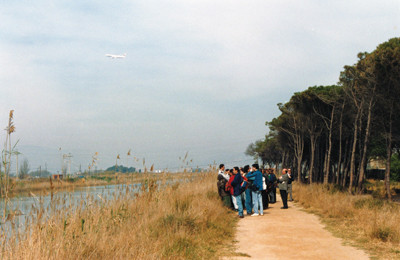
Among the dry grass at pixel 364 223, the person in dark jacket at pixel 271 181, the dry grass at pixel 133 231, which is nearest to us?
the dry grass at pixel 133 231

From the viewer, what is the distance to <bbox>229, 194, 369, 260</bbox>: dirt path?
778 cm

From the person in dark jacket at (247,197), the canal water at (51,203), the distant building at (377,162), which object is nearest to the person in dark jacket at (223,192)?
the person in dark jacket at (247,197)

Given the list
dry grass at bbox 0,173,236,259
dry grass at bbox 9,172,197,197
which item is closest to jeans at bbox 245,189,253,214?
dry grass at bbox 0,173,236,259

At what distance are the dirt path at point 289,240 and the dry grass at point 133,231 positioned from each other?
65cm

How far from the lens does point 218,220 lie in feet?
37.2

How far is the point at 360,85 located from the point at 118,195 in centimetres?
2070

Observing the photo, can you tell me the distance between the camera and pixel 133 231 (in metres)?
7.03

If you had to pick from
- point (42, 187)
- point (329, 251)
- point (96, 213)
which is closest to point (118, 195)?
point (96, 213)

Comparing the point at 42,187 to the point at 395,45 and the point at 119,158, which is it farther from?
the point at 395,45

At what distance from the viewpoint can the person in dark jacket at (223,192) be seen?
15027mm

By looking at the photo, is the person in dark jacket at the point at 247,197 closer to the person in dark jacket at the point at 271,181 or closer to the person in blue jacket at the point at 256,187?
the person in blue jacket at the point at 256,187

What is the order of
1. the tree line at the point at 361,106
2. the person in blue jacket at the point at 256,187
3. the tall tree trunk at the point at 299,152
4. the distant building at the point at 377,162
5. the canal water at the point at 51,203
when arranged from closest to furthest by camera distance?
the canal water at the point at 51,203 → the person in blue jacket at the point at 256,187 → the tree line at the point at 361,106 → the tall tree trunk at the point at 299,152 → the distant building at the point at 377,162

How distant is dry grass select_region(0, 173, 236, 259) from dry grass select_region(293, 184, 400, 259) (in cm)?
324

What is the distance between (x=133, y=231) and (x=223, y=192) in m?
8.55
